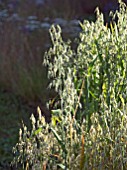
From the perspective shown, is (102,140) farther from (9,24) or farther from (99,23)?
(9,24)

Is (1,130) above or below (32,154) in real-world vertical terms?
below

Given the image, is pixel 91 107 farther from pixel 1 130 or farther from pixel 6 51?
pixel 6 51

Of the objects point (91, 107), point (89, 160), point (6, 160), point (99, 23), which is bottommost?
point (6, 160)

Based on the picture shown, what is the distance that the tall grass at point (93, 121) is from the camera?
2543 mm

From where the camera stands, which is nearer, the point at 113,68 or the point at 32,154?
the point at 32,154

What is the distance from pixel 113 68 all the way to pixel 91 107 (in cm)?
30

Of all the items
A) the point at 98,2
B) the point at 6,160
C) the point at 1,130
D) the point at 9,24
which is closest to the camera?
the point at 6,160

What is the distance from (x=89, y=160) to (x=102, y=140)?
137mm

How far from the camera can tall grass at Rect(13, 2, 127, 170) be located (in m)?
2.54

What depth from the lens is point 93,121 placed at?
2549 millimetres

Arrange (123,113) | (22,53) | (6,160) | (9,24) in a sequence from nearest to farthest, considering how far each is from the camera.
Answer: (123,113)
(6,160)
(22,53)
(9,24)

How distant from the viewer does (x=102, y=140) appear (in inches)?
101

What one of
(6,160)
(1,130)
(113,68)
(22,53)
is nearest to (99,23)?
(113,68)

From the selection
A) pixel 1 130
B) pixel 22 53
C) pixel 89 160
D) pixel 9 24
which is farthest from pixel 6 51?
pixel 89 160
